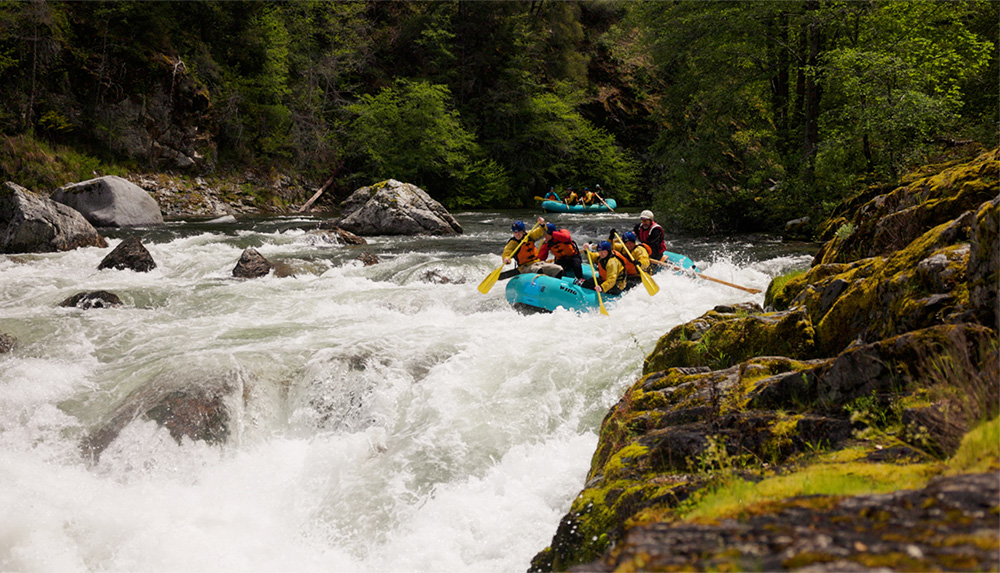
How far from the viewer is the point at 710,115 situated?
15141 millimetres

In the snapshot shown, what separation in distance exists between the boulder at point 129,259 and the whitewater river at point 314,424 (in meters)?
1.27

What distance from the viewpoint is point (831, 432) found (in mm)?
2736

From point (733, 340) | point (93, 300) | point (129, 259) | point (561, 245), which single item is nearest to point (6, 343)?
point (93, 300)

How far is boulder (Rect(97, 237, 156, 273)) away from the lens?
1069 cm

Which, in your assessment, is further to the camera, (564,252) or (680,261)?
(680,261)

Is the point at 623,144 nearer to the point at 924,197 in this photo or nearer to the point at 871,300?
the point at 924,197

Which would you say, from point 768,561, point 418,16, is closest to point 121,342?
point 768,561

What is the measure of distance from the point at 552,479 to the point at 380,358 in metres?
2.76

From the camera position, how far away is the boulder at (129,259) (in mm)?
10688

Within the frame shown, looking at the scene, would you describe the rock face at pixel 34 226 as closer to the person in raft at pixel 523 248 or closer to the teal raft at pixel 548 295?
the person in raft at pixel 523 248

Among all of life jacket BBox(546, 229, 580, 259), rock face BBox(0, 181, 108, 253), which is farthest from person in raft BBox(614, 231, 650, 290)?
rock face BBox(0, 181, 108, 253)

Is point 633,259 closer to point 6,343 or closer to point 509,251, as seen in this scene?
point 509,251

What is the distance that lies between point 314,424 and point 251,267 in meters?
6.25

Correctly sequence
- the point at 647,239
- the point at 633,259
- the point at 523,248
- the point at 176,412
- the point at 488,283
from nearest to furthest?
the point at 176,412 → the point at 633,259 → the point at 488,283 → the point at 523,248 → the point at 647,239
